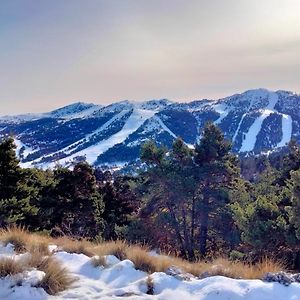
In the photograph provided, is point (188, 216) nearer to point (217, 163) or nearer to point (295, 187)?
point (217, 163)

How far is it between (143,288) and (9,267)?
1.99m

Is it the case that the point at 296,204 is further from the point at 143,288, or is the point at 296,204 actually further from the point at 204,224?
the point at 143,288

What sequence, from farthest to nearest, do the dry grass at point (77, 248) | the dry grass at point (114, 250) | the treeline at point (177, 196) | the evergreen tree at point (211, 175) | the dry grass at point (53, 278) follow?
1. the evergreen tree at point (211, 175)
2. the treeline at point (177, 196)
3. the dry grass at point (77, 248)
4. the dry grass at point (114, 250)
5. the dry grass at point (53, 278)

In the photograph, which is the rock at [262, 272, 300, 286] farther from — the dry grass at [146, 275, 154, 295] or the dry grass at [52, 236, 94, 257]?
the dry grass at [52, 236, 94, 257]

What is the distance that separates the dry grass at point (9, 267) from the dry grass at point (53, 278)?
31 cm

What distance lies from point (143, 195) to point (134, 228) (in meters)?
3.08

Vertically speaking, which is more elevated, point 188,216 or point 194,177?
point 194,177

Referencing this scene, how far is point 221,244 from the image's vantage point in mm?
30516

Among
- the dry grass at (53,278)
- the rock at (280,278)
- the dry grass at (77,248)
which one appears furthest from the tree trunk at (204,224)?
the dry grass at (53,278)

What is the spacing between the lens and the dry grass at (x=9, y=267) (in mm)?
5996

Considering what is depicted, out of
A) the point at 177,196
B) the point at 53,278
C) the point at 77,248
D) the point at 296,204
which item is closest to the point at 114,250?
the point at 77,248

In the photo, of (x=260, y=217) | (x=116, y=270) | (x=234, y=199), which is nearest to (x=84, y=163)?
(x=234, y=199)

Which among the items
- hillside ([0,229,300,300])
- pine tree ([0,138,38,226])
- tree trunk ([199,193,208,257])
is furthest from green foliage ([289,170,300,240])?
pine tree ([0,138,38,226])

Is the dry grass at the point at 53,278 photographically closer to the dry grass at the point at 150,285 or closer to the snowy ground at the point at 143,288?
the snowy ground at the point at 143,288
